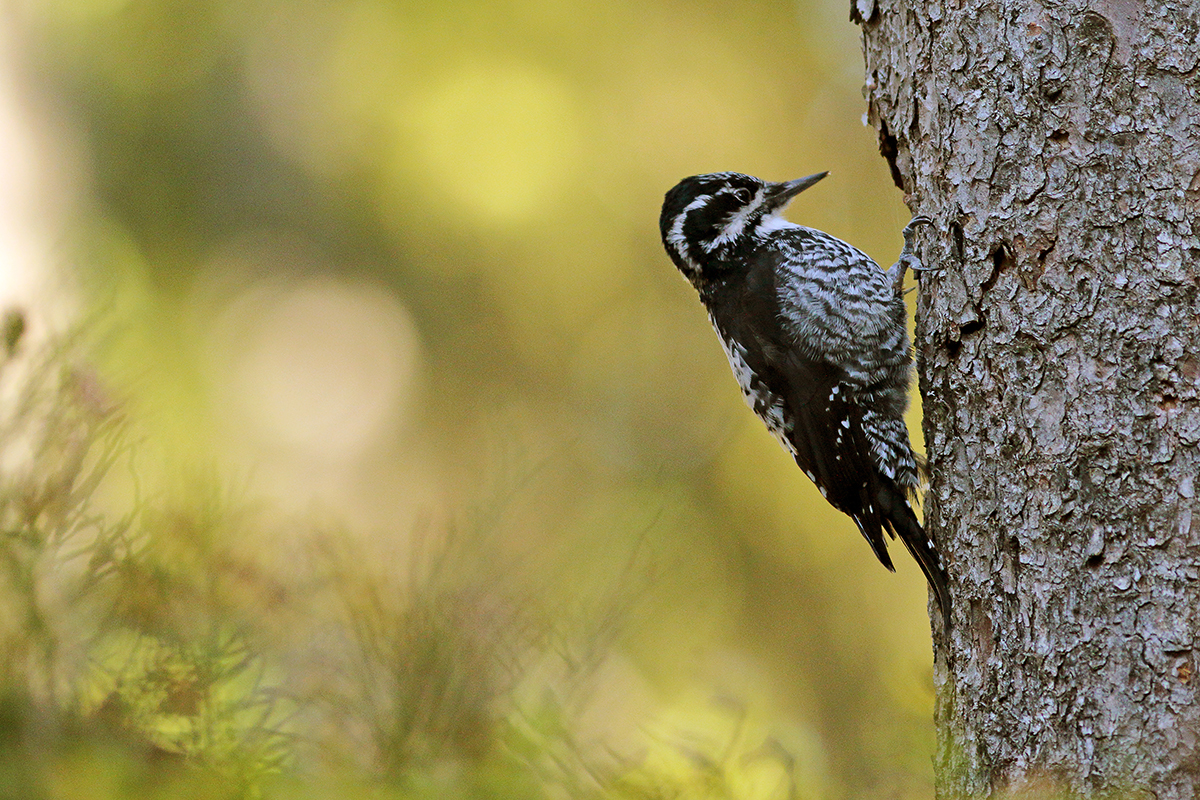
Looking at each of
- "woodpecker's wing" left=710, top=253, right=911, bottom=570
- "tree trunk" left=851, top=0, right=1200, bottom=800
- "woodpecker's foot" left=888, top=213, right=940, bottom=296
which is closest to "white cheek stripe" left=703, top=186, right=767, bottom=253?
"woodpecker's wing" left=710, top=253, right=911, bottom=570

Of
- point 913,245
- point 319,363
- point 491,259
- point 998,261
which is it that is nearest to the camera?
point 998,261

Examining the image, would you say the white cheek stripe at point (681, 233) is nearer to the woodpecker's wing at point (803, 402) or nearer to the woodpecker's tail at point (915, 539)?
the woodpecker's wing at point (803, 402)

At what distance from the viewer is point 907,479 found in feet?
10.1

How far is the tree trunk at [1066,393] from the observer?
1.98 metres

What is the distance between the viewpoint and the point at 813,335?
3381 mm

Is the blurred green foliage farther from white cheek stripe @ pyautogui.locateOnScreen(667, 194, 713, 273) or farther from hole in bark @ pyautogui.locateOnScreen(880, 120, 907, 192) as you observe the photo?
hole in bark @ pyautogui.locateOnScreen(880, 120, 907, 192)

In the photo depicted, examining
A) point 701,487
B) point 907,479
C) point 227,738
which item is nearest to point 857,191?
point 701,487

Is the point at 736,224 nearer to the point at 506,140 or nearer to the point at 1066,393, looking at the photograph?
the point at 1066,393

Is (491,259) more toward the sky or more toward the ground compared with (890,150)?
more toward the ground

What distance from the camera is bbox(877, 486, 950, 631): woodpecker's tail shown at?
2471mm

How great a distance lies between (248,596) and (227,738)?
609 mm

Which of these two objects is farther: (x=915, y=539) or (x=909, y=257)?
(x=909, y=257)

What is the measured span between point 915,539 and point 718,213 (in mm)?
1582

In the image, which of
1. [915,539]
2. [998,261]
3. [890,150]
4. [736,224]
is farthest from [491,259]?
[998,261]
